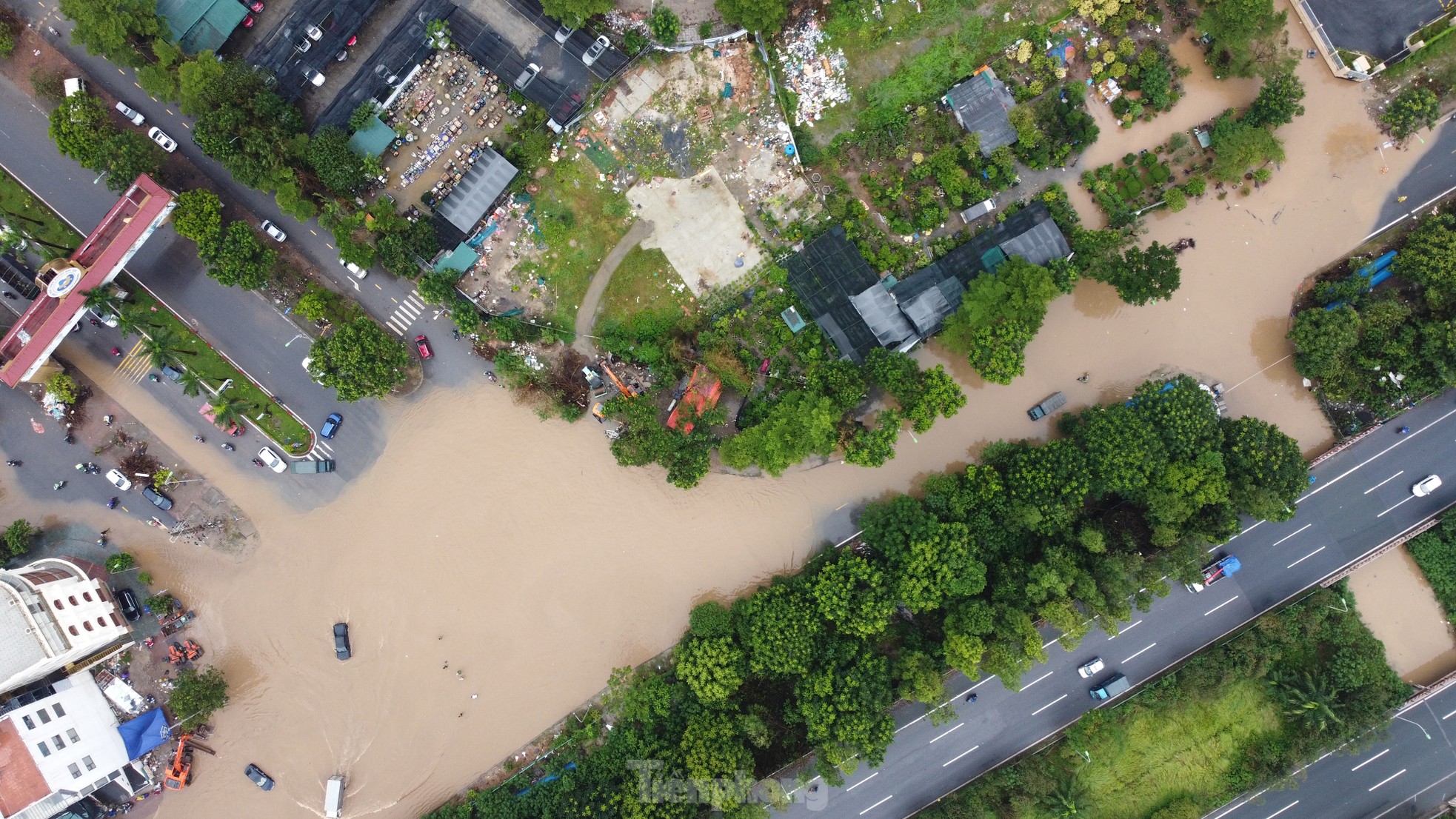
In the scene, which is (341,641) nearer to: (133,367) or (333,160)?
(133,367)

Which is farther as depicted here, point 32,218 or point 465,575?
point 465,575

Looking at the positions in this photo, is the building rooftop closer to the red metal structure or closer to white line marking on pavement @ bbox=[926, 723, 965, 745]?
white line marking on pavement @ bbox=[926, 723, 965, 745]

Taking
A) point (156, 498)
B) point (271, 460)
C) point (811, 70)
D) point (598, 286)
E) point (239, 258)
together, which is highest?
point (811, 70)

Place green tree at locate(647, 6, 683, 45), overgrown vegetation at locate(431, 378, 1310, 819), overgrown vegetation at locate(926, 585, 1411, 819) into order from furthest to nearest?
overgrown vegetation at locate(926, 585, 1411, 819)
green tree at locate(647, 6, 683, 45)
overgrown vegetation at locate(431, 378, 1310, 819)

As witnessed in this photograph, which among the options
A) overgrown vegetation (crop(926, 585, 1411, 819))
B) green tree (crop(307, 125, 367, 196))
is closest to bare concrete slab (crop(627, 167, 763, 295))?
green tree (crop(307, 125, 367, 196))

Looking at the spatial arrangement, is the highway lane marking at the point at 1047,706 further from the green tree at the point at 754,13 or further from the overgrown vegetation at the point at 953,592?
the green tree at the point at 754,13

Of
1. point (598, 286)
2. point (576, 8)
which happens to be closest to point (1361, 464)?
point (598, 286)

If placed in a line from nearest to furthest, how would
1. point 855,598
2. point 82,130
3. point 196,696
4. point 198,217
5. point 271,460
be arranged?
point 82,130 < point 855,598 < point 198,217 < point 196,696 < point 271,460

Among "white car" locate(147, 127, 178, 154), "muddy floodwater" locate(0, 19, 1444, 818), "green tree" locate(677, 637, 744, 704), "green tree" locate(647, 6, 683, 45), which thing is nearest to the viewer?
"green tree" locate(677, 637, 744, 704)
